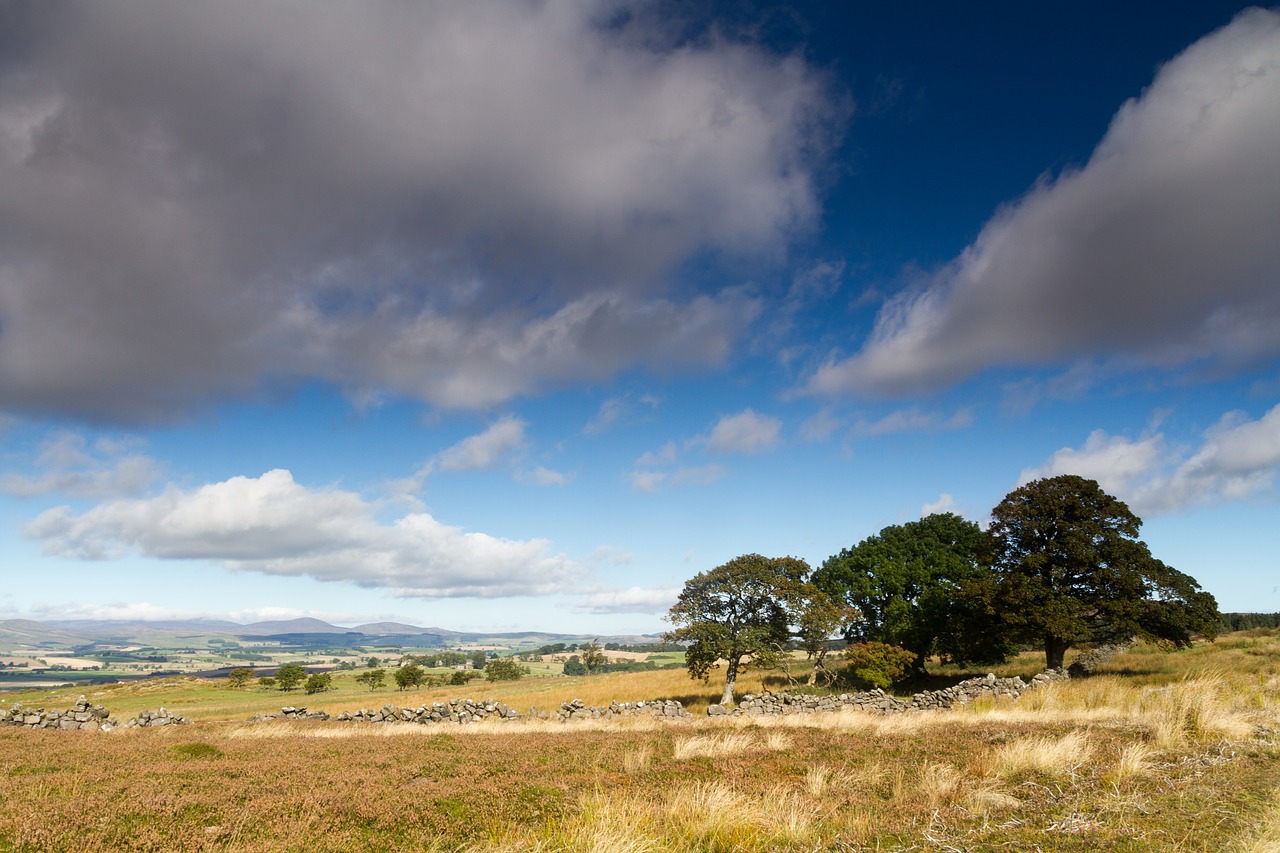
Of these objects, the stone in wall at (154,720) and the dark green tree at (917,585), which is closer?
the stone in wall at (154,720)

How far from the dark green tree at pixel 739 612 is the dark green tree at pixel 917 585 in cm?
585

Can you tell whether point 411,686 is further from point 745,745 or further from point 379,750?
point 745,745

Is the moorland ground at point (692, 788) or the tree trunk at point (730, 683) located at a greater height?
the moorland ground at point (692, 788)

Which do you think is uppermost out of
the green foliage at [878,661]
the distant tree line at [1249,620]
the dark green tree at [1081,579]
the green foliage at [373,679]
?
the dark green tree at [1081,579]

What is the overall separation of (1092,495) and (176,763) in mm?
43998

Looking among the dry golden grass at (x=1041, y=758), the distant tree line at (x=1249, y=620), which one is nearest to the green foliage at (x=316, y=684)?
the dry golden grass at (x=1041, y=758)

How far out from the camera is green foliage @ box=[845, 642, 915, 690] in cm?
3909

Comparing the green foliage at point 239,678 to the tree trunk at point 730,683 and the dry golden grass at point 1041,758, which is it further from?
the dry golden grass at point 1041,758

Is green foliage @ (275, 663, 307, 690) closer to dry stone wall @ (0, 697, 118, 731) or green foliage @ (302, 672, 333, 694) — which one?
green foliage @ (302, 672, 333, 694)

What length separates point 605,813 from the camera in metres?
8.39

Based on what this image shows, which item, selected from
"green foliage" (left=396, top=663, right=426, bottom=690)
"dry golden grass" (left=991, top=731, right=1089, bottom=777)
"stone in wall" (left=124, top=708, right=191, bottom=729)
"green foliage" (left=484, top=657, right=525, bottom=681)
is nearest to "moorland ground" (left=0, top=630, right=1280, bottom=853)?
"dry golden grass" (left=991, top=731, right=1089, bottom=777)

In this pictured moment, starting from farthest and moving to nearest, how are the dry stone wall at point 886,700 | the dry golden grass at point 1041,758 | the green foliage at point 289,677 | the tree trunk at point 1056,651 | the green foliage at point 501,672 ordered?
the green foliage at point 501,672 → the green foliage at point 289,677 → the tree trunk at point 1056,651 → the dry stone wall at point 886,700 → the dry golden grass at point 1041,758

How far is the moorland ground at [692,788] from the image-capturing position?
8.05m

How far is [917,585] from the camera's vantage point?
147 ft
